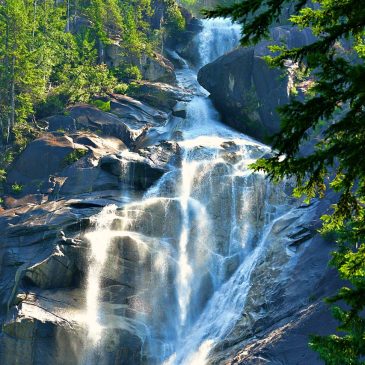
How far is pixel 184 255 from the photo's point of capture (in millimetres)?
30219

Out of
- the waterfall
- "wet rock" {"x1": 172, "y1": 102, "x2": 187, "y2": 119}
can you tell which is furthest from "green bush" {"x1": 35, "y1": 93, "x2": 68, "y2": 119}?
the waterfall

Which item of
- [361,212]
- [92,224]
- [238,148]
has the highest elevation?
[361,212]

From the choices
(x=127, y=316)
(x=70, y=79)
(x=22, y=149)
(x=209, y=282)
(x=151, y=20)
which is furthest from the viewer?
(x=151, y=20)

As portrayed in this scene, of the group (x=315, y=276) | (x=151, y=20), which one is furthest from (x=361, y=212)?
(x=151, y=20)

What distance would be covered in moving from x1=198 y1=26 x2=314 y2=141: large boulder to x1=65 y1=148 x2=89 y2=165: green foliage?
12.7 metres

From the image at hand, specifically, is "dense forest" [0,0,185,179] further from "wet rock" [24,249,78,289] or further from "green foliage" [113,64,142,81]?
"wet rock" [24,249,78,289]

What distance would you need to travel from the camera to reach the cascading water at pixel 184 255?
26797 millimetres

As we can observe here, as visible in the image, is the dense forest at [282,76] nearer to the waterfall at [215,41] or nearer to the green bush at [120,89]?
the green bush at [120,89]

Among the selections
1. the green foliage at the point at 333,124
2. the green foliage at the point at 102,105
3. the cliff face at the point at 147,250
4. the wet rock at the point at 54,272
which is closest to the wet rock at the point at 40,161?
the cliff face at the point at 147,250

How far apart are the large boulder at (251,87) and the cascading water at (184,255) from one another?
7207mm

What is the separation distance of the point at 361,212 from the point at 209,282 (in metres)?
21.5

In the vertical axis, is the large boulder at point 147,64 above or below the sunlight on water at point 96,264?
above

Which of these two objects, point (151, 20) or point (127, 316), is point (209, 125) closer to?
point (127, 316)

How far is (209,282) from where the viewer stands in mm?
29266
